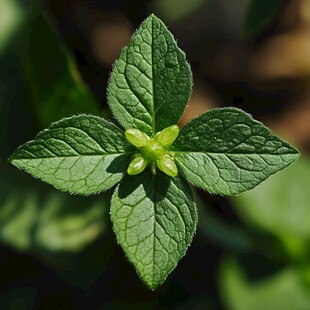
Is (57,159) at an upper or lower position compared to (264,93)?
upper

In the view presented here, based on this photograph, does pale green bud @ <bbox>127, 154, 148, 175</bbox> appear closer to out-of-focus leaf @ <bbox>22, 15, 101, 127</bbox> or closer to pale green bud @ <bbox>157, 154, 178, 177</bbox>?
pale green bud @ <bbox>157, 154, 178, 177</bbox>

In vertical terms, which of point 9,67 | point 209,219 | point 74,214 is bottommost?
point 209,219

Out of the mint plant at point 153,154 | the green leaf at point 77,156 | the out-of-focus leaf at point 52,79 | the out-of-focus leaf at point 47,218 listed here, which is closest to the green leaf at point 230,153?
the mint plant at point 153,154

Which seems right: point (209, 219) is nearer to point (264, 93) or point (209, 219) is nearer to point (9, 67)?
point (264, 93)

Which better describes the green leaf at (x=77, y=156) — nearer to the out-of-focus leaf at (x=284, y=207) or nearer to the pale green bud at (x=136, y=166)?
the pale green bud at (x=136, y=166)

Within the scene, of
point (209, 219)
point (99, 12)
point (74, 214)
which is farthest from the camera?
point (99, 12)

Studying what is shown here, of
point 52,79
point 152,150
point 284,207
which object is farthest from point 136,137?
point 284,207

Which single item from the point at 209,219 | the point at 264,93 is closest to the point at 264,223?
the point at 209,219
